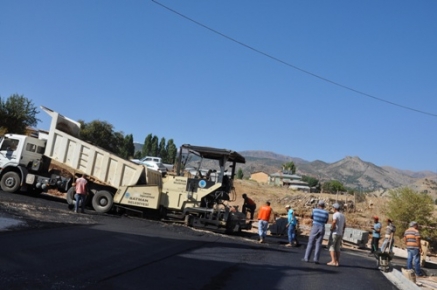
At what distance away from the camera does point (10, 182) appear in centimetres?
1991

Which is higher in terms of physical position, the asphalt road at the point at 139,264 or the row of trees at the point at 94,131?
the row of trees at the point at 94,131

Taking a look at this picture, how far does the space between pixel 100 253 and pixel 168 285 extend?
8.19ft

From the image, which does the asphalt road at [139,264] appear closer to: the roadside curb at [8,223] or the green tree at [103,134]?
the roadside curb at [8,223]

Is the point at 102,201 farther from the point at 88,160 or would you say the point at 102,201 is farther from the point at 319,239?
the point at 319,239

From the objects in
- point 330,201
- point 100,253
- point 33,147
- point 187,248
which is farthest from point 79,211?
point 330,201

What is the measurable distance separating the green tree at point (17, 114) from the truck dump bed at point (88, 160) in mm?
21334

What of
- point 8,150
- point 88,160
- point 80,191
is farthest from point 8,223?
point 8,150

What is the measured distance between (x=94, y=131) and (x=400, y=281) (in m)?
50.3

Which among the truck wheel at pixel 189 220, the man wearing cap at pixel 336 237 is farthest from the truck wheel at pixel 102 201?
the man wearing cap at pixel 336 237

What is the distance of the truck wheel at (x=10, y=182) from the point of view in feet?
65.1

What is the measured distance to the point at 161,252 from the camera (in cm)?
999

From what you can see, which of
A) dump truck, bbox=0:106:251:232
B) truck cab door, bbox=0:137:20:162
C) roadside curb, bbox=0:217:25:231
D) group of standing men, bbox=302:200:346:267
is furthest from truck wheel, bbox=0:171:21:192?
group of standing men, bbox=302:200:346:267

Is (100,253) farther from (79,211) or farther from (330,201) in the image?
(330,201)

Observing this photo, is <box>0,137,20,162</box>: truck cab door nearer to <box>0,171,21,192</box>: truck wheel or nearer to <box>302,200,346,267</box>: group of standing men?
<box>0,171,21,192</box>: truck wheel
